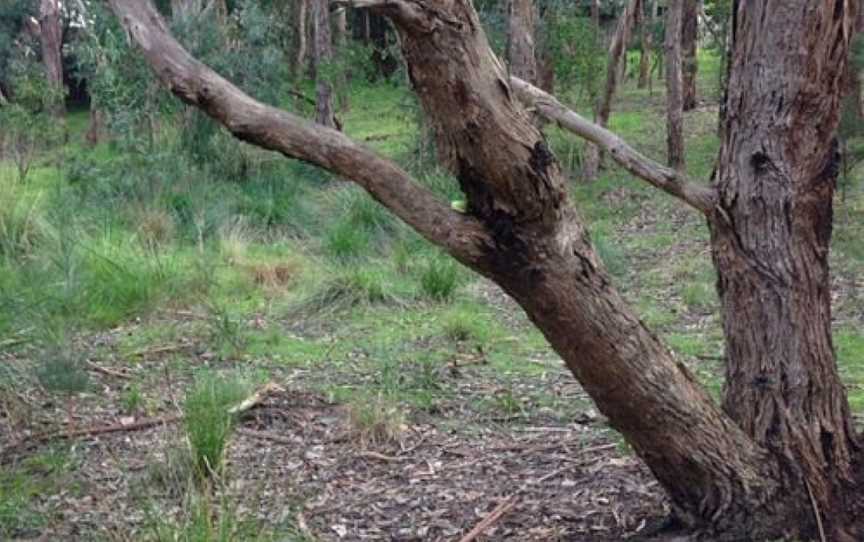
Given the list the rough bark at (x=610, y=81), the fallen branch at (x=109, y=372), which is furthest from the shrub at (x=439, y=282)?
the rough bark at (x=610, y=81)

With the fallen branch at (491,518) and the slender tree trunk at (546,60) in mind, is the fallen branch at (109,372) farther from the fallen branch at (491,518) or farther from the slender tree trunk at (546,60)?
the slender tree trunk at (546,60)

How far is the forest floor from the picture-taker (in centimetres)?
530

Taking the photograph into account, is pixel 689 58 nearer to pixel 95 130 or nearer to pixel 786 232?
pixel 95 130

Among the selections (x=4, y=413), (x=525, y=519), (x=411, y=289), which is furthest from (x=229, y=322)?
(x=525, y=519)

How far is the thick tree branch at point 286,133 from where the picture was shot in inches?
161

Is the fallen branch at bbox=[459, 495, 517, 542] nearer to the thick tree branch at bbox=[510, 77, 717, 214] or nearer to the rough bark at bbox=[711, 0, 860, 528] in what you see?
the rough bark at bbox=[711, 0, 860, 528]

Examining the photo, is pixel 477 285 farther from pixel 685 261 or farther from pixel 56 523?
pixel 56 523

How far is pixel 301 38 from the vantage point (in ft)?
91.5

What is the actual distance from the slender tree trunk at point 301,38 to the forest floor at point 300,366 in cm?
1364

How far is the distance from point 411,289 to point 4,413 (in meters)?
3.96

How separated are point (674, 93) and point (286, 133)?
12.4 m

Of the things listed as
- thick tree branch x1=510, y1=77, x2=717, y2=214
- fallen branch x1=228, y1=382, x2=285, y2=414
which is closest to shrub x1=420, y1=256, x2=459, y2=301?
fallen branch x1=228, y1=382, x2=285, y2=414

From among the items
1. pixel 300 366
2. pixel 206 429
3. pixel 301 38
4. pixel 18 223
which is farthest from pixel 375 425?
pixel 301 38

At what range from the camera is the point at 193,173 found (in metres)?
13.9
